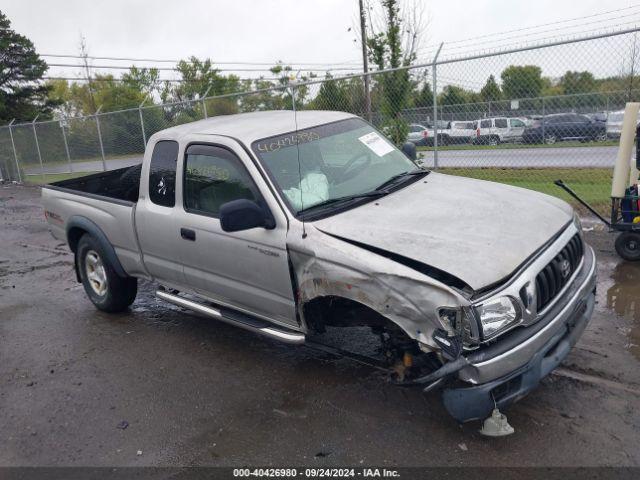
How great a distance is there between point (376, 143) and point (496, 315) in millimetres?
2279

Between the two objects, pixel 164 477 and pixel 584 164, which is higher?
pixel 584 164

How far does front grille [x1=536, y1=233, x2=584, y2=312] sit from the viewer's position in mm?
3238

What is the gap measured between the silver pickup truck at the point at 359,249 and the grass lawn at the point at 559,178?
411 cm

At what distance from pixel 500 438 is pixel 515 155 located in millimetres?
6112

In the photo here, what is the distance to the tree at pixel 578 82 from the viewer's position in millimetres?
7758

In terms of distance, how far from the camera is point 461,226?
3.53m

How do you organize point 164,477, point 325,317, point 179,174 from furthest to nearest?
point 179,174, point 325,317, point 164,477

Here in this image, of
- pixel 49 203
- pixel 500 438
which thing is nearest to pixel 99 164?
pixel 49 203

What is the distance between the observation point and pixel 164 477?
10.9 feet

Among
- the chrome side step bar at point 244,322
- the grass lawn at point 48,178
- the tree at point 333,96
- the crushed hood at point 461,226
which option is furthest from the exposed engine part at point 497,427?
the grass lawn at point 48,178

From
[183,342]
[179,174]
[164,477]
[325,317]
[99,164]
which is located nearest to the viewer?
[164,477]

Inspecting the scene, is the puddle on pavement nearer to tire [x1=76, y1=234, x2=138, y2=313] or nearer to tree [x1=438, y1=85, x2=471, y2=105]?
tree [x1=438, y1=85, x2=471, y2=105]

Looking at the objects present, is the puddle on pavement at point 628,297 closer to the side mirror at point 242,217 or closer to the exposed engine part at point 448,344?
the exposed engine part at point 448,344

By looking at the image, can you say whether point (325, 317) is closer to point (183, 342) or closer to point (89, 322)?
point (183, 342)
